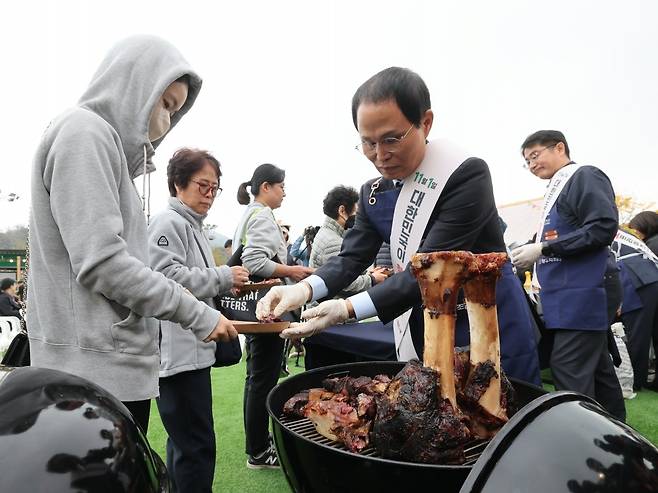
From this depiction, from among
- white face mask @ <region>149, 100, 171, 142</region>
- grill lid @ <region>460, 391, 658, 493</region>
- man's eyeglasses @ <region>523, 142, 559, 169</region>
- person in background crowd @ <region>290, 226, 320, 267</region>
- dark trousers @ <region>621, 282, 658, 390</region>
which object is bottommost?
dark trousers @ <region>621, 282, 658, 390</region>

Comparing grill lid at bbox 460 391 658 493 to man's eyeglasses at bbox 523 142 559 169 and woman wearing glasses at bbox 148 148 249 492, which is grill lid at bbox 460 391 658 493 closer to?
woman wearing glasses at bbox 148 148 249 492

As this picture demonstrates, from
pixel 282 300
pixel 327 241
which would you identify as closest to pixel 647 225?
pixel 327 241

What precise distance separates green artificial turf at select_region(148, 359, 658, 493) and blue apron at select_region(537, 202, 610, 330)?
3.91 feet

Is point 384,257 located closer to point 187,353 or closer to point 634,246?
point 187,353

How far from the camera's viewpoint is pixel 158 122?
5.90 feet

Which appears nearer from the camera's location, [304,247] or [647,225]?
[647,225]

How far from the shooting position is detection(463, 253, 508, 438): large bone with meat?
1170 mm

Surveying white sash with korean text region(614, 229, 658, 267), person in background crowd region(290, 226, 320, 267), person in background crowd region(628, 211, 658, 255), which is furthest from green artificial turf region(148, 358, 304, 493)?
person in background crowd region(628, 211, 658, 255)

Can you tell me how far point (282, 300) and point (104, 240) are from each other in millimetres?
752

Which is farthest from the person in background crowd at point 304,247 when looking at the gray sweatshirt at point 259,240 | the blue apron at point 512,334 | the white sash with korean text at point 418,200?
the blue apron at point 512,334

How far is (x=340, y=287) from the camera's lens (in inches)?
83.7

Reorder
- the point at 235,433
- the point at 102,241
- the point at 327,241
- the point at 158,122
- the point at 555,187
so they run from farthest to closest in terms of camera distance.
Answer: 1. the point at 327,241
2. the point at 235,433
3. the point at 555,187
4. the point at 158,122
5. the point at 102,241

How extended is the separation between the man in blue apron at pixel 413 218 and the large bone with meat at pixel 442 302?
1.55 ft

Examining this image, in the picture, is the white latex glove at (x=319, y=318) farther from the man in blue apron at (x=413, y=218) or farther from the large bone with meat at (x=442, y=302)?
the large bone with meat at (x=442, y=302)
